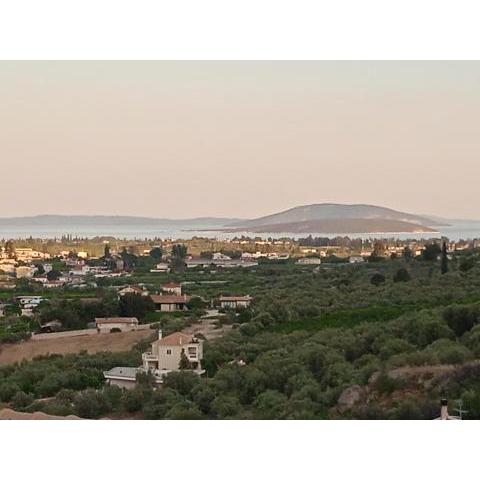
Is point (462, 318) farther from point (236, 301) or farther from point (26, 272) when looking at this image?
point (26, 272)

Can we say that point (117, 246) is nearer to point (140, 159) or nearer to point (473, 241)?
point (140, 159)

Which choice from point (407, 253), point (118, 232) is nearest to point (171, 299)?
point (118, 232)

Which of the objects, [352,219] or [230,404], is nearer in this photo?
[230,404]

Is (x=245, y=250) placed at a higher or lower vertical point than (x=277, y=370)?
higher

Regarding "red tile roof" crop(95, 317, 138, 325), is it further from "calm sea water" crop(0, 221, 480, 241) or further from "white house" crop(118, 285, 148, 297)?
"calm sea water" crop(0, 221, 480, 241)

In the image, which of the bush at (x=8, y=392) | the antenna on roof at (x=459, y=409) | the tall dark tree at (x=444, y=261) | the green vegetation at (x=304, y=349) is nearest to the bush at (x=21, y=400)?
the green vegetation at (x=304, y=349)

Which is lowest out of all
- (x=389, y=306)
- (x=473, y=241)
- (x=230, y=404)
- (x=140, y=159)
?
(x=230, y=404)

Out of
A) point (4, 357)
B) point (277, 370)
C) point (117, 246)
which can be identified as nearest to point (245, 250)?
point (117, 246)
